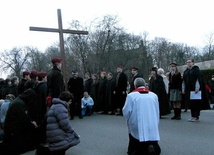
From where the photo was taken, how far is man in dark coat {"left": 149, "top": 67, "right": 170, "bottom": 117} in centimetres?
1150

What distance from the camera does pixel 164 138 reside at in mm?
7949

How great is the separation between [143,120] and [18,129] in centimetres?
282

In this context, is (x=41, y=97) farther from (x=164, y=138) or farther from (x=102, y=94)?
(x=102, y=94)

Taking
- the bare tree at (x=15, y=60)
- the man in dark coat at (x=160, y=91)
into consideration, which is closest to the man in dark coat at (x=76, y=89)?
the man in dark coat at (x=160, y=91)

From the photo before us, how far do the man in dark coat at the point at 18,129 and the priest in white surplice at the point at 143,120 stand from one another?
235cm

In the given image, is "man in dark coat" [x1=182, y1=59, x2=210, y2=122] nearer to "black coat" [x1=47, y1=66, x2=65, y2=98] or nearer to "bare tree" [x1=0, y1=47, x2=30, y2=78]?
"black coat" [x1=47, y1=66, x2=65, y2=98]

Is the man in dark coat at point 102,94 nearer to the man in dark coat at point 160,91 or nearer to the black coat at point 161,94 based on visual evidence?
the man in dark coat at point 160,91

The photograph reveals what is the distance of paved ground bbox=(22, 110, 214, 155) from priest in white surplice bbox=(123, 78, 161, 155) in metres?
0.76

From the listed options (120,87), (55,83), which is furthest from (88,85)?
(55,83)

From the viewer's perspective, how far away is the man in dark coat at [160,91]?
11500mm

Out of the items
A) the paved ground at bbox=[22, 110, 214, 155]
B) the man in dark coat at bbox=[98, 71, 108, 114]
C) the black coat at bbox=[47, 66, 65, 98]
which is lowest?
the paved ground at bbox=[22, 110, 214, 155]

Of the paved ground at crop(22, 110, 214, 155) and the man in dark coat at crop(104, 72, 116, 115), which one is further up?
the man in dark coat at crop(104, 72, 116, 115)

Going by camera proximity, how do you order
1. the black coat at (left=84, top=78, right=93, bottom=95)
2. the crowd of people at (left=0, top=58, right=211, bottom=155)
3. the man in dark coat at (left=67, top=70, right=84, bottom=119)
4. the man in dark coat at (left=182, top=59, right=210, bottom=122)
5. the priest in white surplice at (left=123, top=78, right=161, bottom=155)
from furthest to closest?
the black coat at (left=84, top=78, right=93, bottom=95) → the man in dark coat at (left=67, top=70, right=84, bottom=119) → the man in dark coat at (left=182, top=59, right=210, bottom=122) → the crowd of people at (left=0, top=58, right=211, bottom=155) → the priest in white surplice at (left=123, top=78, right=161, bottom=155)

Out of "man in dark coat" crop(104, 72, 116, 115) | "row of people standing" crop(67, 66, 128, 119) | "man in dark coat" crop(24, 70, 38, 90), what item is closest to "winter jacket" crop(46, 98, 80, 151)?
"man in dark coat" crop(24, 70, 38, 90)
